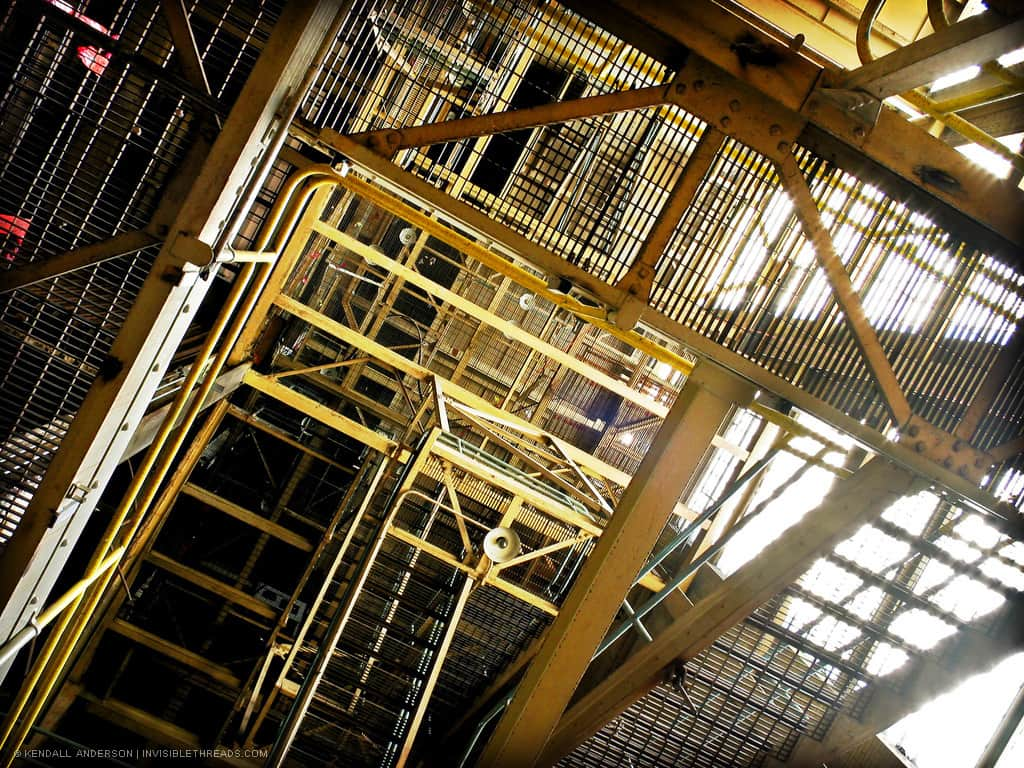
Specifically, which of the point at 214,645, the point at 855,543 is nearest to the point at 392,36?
the point at 855,543

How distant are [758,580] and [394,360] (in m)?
6.13

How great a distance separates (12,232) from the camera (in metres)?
3.81

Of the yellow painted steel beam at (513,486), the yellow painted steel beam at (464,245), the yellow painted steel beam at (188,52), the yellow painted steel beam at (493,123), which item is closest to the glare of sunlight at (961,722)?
the yellow painted steel beam at (513,486)

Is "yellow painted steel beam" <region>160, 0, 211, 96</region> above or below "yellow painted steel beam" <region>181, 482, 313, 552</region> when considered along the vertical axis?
above

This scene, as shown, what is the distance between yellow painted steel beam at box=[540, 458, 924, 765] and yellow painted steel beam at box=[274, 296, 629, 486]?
186 inches

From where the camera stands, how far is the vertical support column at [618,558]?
392 centimetres

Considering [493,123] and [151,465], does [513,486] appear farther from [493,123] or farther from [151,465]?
[493,123]

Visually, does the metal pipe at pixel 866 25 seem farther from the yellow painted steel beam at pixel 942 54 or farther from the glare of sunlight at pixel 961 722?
the glare of sunlight at pixel 961 722

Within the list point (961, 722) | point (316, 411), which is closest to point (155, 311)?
point (316, 411)

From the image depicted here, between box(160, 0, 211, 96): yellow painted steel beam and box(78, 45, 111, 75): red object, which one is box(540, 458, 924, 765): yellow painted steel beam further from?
box(78, 45, 111, 75): red object

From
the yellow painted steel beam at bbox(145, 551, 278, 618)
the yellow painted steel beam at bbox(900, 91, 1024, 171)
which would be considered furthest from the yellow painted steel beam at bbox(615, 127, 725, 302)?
the yellow painted steel beam at bbox(145, 551, 278, 618)

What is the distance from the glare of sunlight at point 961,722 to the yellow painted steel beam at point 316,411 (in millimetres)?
6827

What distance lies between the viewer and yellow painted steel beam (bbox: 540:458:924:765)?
3947mm

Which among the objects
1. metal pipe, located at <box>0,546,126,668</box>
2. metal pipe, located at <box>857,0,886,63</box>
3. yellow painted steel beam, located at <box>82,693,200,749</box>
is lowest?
yellow painted steel beam, located at <box>82,693,200,749</box>
